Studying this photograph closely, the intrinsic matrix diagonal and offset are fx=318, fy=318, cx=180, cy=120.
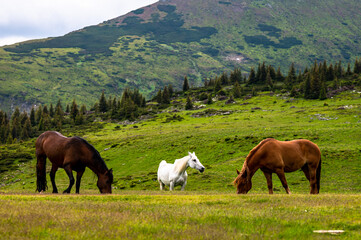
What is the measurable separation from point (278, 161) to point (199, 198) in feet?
16.9

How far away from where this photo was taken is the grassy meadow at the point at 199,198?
7.75 metres

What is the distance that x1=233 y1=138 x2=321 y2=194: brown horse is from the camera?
656 inches

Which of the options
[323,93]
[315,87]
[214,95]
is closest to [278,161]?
[323,93]

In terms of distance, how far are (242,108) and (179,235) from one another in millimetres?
103329

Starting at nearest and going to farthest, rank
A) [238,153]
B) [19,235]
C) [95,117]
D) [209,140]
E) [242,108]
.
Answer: [19,235] < [238,153] < [209,140] < [242,108] < [95,117]

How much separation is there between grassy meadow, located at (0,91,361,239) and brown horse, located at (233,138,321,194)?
0.90m

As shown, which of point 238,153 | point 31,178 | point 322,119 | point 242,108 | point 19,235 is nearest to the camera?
point 19,235

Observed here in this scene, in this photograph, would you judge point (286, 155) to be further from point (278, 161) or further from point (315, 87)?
point (315, 87)

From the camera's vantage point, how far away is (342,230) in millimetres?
7922

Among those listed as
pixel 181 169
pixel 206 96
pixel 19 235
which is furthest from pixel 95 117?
pixel 19 235

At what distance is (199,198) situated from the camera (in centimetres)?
1409

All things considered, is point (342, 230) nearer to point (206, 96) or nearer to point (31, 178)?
point (31, 178)

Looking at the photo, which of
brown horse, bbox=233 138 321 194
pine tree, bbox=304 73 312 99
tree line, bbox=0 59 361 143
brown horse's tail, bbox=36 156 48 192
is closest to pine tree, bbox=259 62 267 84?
tree line, bbox=0 59 361 143

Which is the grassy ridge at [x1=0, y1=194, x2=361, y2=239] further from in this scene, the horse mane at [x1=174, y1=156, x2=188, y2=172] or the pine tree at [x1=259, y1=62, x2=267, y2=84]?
the pine tree at [x1=259, y1=62, x2=267, y2=84]
